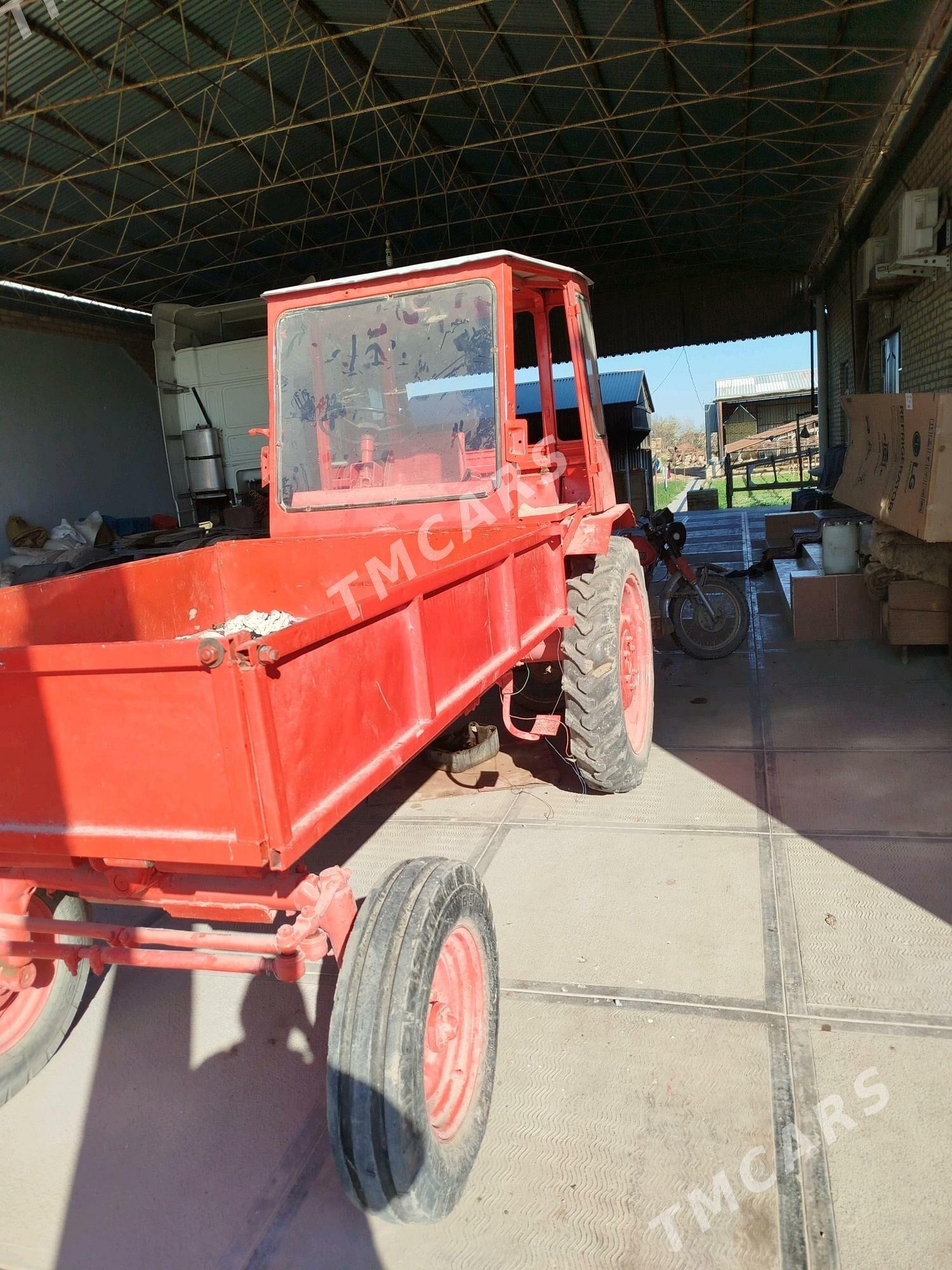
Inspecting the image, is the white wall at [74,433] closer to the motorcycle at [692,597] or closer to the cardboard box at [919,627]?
the motorcycle at [692,597]

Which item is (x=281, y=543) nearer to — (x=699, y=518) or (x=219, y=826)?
(x=219, y=826)

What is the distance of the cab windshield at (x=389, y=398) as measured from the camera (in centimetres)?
346

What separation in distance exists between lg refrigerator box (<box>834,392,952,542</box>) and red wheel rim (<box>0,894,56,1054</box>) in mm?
5197

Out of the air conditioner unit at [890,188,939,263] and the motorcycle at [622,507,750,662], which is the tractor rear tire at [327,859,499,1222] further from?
the air conditioner unit at [890,188,939,263]

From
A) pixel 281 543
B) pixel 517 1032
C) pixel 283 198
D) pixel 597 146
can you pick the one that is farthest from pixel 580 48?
pixel 517 1032

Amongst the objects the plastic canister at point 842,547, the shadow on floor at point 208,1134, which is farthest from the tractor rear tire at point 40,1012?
the plastic canister at point 842,547

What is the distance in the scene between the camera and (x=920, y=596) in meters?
5.86

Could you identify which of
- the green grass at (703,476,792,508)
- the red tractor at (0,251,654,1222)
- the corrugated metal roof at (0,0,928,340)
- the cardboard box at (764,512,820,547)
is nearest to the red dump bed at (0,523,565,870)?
the red tractor at (0,251,654,1222)

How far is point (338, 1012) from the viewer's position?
1.83m

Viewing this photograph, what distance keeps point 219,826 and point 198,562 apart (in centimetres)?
191

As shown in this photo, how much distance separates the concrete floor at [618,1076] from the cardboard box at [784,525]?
6.69 meters

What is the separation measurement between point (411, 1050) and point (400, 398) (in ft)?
8.48

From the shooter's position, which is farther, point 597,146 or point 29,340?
point 29,340

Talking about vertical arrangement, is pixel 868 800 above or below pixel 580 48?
below
